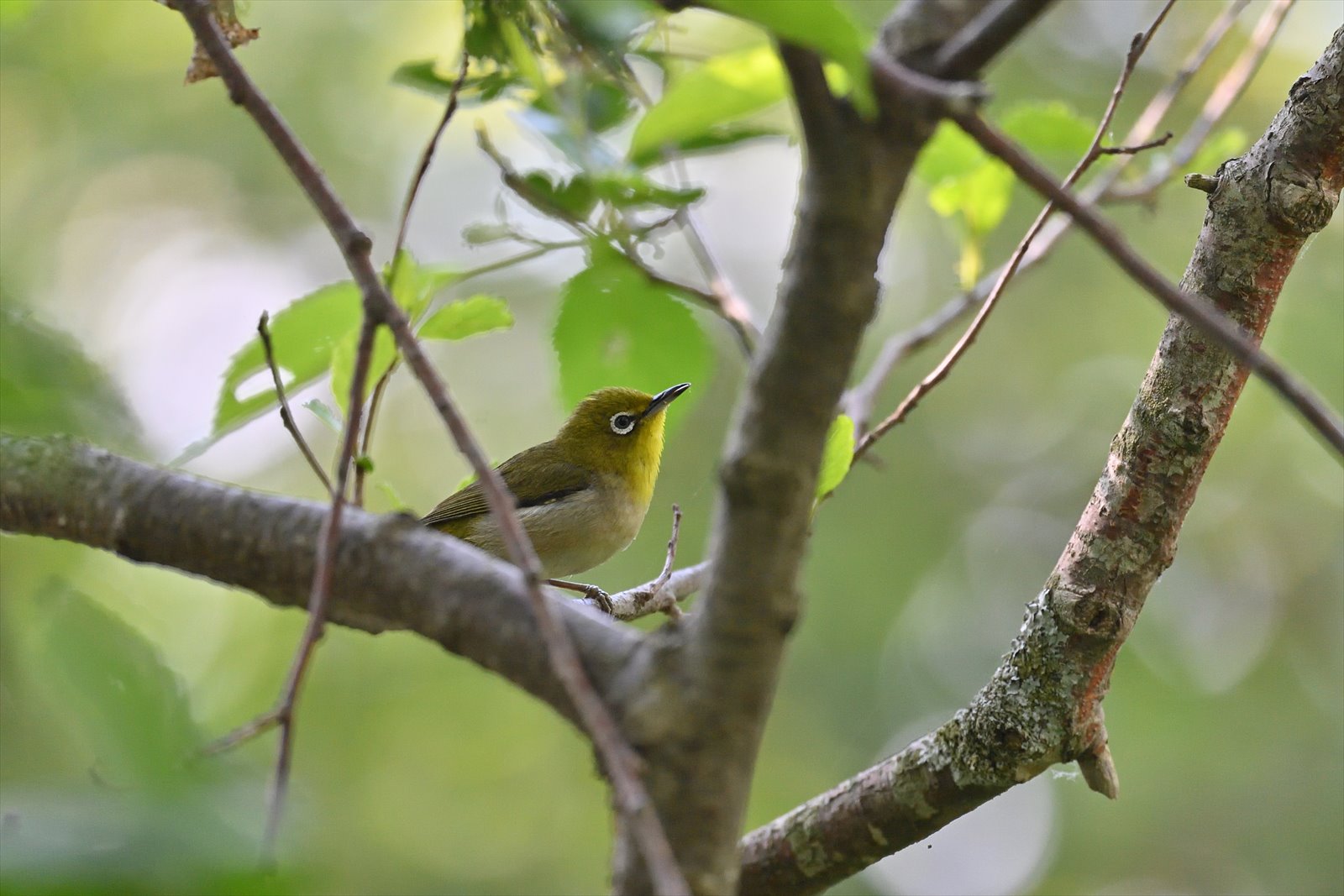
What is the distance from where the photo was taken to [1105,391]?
38.8 feet

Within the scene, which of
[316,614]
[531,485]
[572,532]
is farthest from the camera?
[531,485]

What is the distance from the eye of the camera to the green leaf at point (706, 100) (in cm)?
130

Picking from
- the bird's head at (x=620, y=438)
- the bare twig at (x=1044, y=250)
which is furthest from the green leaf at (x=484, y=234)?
the bird's head at (x=620, y=438)

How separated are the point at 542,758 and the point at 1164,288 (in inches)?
408

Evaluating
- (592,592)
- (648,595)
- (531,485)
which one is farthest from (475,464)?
(531,485)

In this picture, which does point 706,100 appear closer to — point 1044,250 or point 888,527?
point 1044,250

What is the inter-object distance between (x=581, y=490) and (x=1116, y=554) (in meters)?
4.00

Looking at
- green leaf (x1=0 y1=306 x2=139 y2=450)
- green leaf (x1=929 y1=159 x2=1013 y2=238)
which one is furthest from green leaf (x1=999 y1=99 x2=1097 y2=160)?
green leaf (x1=0 y1=306 x2=139 y2=450)

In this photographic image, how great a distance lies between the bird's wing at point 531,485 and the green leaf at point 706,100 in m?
4.71

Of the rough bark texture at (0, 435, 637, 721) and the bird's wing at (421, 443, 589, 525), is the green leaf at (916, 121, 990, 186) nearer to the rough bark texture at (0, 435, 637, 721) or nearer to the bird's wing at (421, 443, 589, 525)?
the rough bark texture at (0, 435, 637, 721)

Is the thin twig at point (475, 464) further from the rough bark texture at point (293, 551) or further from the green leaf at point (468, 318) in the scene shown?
the green leaf at point (468, 318)

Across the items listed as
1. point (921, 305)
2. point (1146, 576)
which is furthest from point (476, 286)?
point (1146, 576)

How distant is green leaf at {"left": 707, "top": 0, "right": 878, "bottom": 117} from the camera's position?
922 mm

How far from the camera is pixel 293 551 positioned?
1946 millimetres
